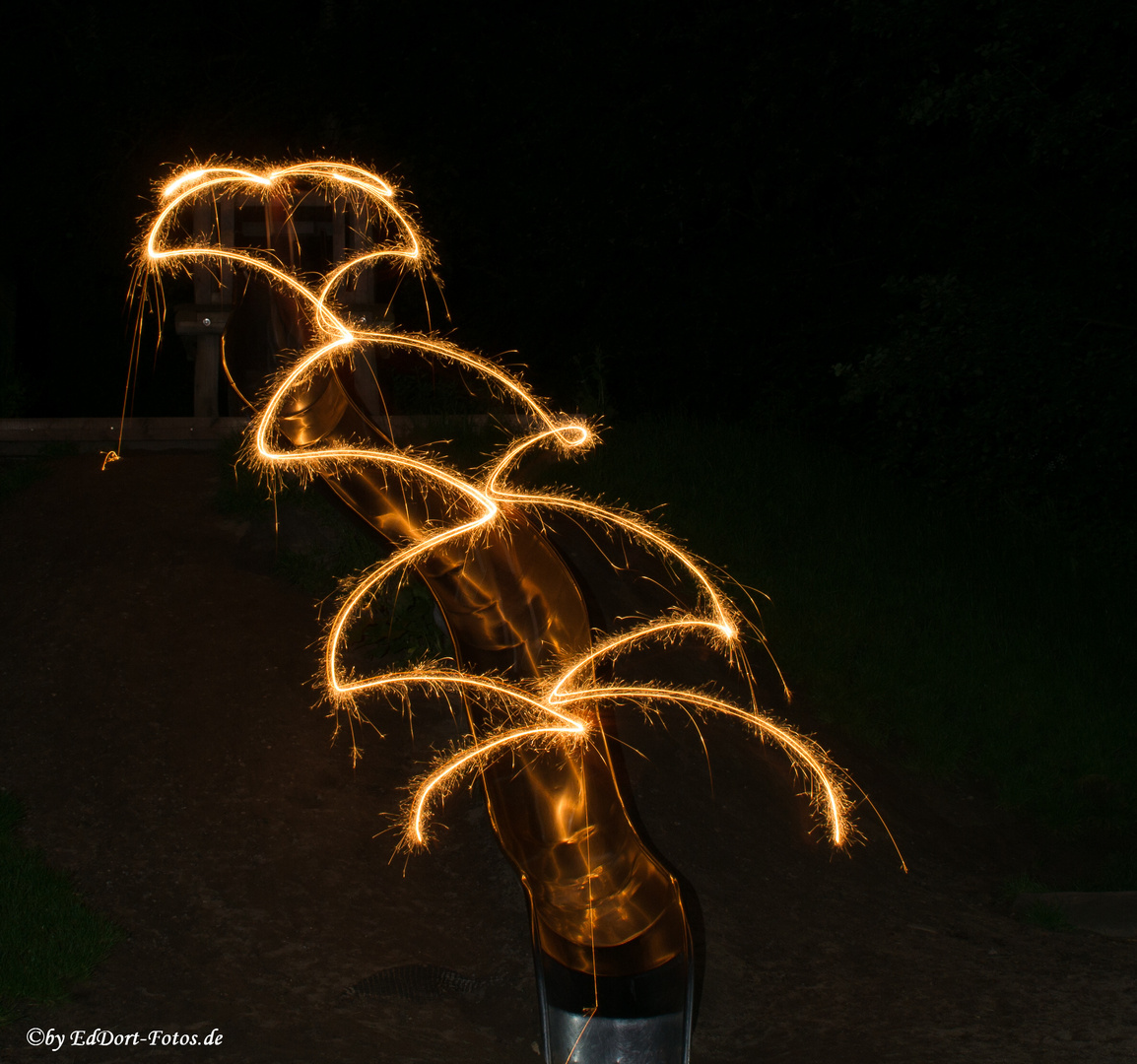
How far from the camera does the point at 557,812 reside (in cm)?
576

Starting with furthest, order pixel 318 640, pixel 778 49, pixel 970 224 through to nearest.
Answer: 1. pixel 778 49
2. pixel 970 224
3. pixel 318 640

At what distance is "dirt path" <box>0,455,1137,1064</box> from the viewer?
5.51 metres

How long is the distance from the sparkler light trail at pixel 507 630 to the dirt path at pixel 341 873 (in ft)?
2.10

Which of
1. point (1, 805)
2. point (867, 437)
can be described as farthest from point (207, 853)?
point (867, 437)

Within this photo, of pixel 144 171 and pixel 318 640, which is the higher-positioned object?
pixel 144 171

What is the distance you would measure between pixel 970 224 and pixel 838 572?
6.80 metres

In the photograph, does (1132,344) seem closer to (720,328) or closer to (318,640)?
(720,328)

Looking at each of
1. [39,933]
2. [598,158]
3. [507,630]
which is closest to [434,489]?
[507,630]

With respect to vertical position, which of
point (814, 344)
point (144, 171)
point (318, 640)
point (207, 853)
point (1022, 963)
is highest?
point (144, 171)

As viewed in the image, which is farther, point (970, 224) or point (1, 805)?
point (970, 224)

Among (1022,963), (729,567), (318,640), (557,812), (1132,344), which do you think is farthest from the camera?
(1132,344)

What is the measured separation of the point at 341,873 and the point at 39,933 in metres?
1.60

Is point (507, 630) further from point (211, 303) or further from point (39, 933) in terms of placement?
point (211, 303)

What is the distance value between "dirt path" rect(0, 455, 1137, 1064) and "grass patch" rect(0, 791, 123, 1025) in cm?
11
